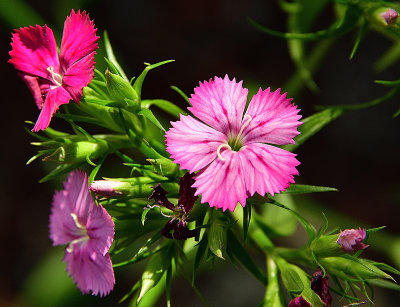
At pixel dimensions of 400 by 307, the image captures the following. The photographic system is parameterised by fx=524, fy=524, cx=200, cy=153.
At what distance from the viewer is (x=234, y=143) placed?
1384 mm

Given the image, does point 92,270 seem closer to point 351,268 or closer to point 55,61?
point 55,61

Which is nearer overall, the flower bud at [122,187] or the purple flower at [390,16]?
the flower bud at [122,187]

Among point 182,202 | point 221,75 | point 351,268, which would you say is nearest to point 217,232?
point 182,202

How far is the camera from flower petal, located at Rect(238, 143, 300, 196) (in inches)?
47.8

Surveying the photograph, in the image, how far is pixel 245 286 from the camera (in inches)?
123

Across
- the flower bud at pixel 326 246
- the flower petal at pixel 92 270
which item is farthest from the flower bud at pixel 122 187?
the flower bud at pixel 326 246

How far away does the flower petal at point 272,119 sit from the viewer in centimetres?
129

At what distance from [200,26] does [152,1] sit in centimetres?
35

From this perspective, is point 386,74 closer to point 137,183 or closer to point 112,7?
point 112,7

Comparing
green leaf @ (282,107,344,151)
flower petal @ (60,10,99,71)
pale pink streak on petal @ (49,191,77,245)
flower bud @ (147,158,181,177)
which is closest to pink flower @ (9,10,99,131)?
flower petal @ (60,10,99,71)

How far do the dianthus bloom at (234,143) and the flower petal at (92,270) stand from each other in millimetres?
379

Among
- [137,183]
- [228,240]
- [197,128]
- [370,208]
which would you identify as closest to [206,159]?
[197,128]

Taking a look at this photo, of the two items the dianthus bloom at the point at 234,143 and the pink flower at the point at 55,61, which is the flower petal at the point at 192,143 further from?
the pink flower at the point at 55,61

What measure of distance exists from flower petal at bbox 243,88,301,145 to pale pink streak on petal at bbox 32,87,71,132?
48 cm
